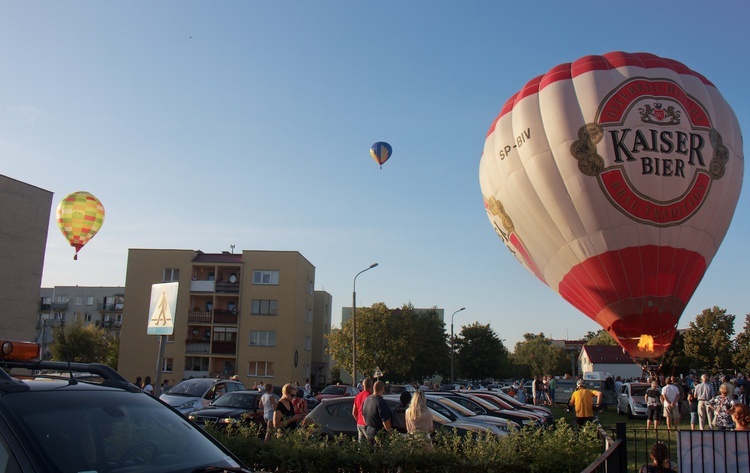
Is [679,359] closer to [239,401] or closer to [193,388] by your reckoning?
[193,388]

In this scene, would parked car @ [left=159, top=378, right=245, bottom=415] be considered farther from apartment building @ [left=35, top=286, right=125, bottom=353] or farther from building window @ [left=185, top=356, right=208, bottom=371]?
apartment building @ [left=35, top=286, right=125, bottom=353]

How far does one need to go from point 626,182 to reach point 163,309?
1481 centimetres

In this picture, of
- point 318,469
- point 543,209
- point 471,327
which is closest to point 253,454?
point 318,469

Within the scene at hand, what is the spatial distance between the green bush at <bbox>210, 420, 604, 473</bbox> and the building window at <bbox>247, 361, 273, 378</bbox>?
44762 millimetres

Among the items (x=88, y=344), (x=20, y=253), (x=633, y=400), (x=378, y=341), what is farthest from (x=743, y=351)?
(x=88, y=344)

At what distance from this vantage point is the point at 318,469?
8961 mm

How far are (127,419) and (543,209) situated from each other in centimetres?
1901

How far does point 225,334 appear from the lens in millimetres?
54500

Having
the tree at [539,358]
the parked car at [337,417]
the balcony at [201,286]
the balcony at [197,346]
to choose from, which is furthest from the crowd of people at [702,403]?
the tree at [539,358]

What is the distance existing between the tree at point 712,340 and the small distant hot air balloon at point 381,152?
39337mm

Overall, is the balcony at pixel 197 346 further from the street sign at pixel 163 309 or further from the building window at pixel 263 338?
the street sign at pixel 163 309

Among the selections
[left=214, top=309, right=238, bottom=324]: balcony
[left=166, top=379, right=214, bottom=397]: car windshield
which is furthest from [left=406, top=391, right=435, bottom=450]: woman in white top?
[left=214, top=309, right=238, bottom=324]: balcony

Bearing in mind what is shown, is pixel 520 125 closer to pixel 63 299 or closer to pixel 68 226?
pixel 68 226

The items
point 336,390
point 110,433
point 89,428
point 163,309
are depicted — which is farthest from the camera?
point 336,390
